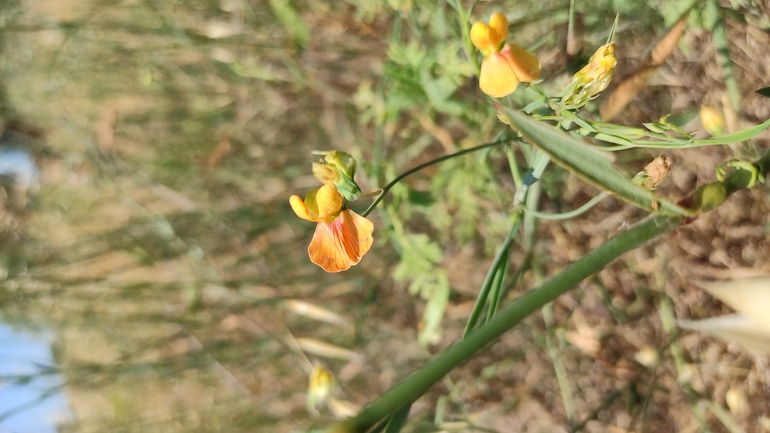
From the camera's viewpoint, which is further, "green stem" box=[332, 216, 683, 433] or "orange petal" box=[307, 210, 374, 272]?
"orange petal" box=[307, 210, 374, 272]

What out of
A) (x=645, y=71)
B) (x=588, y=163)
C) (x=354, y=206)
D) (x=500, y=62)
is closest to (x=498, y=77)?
(x=500, y=62)

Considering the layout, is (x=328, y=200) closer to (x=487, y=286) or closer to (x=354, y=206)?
(x=487, y=286)

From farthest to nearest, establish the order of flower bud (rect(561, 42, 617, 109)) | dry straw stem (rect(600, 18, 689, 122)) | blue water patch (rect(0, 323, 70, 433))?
blue water patch (rect(0, 323, 70, 433)) → dry straw stem (rect(600, 18, 689, 122)) → flower bud (rect(561, 42, 617, 109))

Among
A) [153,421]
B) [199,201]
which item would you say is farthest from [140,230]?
[153,421]

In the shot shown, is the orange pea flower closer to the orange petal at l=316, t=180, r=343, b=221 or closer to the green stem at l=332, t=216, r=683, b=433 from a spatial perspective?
the orange petal at l=316, t=180, r=343, b=221

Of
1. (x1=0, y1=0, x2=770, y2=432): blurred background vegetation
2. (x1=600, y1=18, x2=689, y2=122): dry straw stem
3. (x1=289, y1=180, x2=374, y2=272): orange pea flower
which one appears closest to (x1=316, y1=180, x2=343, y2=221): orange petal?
(x1=289, y1=180, x2=374, y2=272): orange pea flower

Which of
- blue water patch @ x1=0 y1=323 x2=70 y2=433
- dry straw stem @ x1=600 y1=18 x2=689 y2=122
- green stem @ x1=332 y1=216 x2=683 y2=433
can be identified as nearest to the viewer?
green stem @ x1=332 y1=216 x2=683 y2=433

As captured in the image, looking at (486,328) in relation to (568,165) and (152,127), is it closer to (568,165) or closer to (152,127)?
(568,165)
